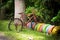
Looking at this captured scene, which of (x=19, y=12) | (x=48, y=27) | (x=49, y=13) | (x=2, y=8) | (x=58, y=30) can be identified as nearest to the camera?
(x=58, y=30)

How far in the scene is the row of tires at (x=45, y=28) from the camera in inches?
377

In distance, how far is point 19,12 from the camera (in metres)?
12.5

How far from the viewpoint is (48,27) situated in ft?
33.3

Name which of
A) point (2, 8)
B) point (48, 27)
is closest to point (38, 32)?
point (48, 27)

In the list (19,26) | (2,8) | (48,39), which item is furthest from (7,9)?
(48,39)

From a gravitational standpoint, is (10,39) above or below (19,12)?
below

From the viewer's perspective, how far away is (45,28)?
1035 centimetres

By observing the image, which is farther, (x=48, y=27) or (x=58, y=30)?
(x=48, y=27)

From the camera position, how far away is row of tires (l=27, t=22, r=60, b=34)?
31.4ft

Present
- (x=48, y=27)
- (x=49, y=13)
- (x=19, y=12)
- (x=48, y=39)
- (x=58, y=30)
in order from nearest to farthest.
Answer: (x=48, y=39) → (x=58, y=30) → (x=48, y=27) → (x=49, y=13) → (x=19, y=12)

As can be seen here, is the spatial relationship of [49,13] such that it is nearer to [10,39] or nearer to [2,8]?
[10,39]

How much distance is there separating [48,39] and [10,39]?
157 centimetres

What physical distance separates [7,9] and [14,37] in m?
7.75

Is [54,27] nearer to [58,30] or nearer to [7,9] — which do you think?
[58,30]
